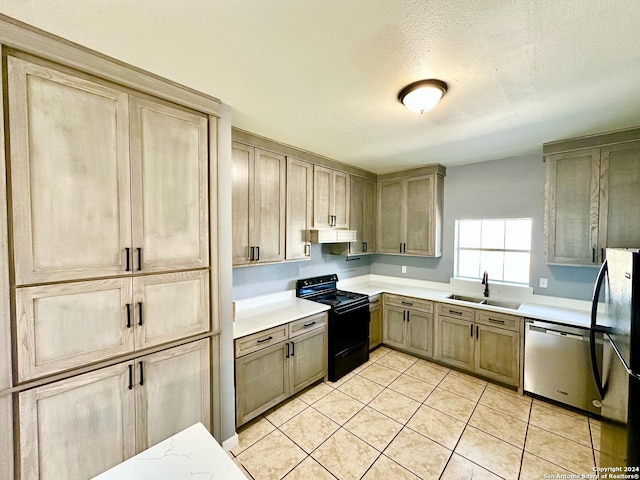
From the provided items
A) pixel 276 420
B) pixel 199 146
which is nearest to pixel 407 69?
pixel 199 146

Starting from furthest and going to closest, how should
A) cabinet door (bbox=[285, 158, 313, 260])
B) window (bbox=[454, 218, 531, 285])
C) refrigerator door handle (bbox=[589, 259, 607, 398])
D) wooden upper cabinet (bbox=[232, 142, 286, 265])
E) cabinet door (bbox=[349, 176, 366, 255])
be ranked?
cabinet door (bbox=[349, 176, 366, 255]) → window (bbox=[454, 218, 531, 285]) → cabinet door (bbox=[285, 158, 313, 260]) → wooden upper cabinet (bbox=[232, 142, 286, 265]) → refrigerator door handle (bbox=[589, 259, 607, 398])

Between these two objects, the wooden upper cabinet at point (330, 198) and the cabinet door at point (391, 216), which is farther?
the cabinet door at point (391, 216)

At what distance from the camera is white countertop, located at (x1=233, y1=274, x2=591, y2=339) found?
8.17ft

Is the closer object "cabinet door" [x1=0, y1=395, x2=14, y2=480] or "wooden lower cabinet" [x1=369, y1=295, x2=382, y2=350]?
"cabinet door" [x1=0, y1=395, x2=14, y2=480]

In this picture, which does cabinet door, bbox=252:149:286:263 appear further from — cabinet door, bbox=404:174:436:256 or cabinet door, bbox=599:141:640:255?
cabinet door, bbox=599:141:640:255

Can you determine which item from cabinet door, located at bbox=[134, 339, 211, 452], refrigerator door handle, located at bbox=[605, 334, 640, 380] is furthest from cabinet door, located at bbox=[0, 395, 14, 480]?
refrigerator door handle, located at bbox=[605, 334, 640, 380]

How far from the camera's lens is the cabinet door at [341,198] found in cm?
348

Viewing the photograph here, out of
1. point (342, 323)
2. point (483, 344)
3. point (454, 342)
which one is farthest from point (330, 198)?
point (483, 344)

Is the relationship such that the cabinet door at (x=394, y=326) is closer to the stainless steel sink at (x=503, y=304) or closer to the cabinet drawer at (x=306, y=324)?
the stainless steel sink at (x=503, y=304)

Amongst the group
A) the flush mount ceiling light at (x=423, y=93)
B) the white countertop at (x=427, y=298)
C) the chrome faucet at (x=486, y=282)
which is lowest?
the white countertop at (x=427, y=298)

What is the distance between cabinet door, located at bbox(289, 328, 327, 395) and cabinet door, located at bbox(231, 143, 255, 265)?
39.7 inches

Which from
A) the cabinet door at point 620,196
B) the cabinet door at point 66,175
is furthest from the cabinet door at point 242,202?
the cabinet door at point 620,196

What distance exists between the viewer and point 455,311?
320 centimetres

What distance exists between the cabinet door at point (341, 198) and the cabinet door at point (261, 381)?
1737 millimetres
